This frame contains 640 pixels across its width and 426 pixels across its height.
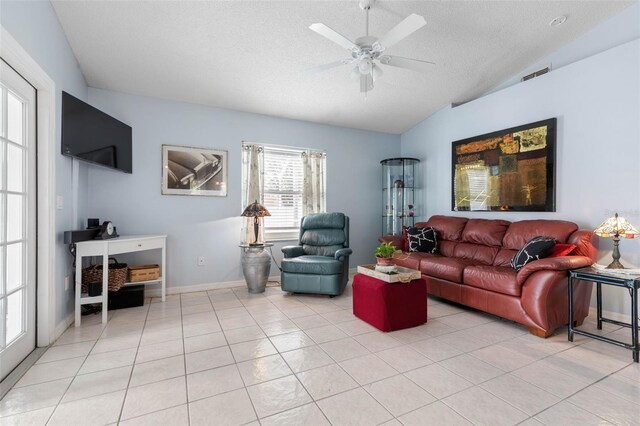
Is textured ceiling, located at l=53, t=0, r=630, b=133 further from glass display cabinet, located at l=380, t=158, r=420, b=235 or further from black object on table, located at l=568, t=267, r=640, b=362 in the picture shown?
black object on table, located at l=568, t=267, r=640, b=362

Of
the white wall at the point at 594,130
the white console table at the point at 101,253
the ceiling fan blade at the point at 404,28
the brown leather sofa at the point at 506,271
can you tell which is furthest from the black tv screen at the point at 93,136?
the white wall at the point at 594,130

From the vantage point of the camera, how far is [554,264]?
2.38 meters

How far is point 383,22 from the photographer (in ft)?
8.94

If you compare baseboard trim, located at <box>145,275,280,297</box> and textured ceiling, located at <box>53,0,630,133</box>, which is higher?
textured ceiling, located at <box>53,0,630,133</box>

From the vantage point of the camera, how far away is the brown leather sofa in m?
2.44

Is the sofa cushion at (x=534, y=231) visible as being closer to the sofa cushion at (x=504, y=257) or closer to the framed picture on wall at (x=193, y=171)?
the sofa cushion at (x=504, y=257)

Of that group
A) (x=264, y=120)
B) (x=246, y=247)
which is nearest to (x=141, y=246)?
(x=246, y=247)

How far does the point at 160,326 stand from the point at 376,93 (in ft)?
12.7

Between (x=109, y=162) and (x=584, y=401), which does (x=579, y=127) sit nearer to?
(x=584, y=401)

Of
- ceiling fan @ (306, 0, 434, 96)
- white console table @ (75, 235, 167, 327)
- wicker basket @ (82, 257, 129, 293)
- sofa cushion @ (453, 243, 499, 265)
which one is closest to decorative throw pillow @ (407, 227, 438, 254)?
sofa cushion @ (453, 243, 499, 265)

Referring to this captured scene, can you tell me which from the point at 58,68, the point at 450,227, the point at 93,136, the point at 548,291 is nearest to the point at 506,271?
the point at 548,291

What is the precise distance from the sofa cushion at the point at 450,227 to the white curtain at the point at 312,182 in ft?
6.16

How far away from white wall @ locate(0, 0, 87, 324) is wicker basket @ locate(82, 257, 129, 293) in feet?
0.42

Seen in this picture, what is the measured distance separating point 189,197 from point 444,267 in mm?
3429
